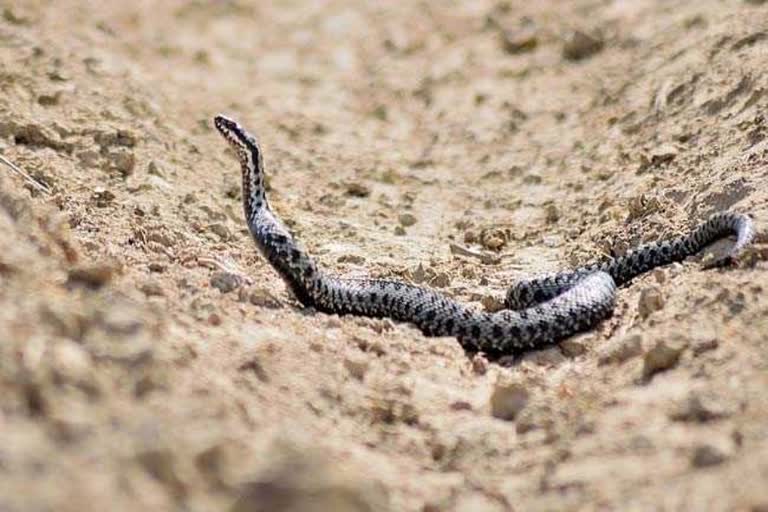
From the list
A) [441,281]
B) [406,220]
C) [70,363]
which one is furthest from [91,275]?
[406,220]

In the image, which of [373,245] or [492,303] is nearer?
[492,303]

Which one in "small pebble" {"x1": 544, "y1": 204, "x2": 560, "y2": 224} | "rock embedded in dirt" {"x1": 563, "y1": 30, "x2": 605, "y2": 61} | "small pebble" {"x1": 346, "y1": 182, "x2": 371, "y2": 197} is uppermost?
"rock embedded in dirt" {"x1": 563, "y1": 30, "x2": 605, "y2": 61}

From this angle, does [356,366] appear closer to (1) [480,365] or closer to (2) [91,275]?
(1) [480,365]

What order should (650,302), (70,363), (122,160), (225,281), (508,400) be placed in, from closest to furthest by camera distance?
(70,363) < (508,400) < (650,302) < (225,281) < (122,160)

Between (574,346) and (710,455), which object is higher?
(574,346)

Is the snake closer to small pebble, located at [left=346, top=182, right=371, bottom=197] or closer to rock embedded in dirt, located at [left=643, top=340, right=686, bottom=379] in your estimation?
rock embedded in dirt, located at [left=643, top=340, right=686, bottom=379]

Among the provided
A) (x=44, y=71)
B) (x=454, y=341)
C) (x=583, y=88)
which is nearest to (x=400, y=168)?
(x=583, y=88)

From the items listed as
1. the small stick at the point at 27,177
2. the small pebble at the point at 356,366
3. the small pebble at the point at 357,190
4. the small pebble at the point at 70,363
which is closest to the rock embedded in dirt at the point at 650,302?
the small pebble at the point at 356,366

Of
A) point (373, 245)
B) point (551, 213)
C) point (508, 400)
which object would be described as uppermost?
point (551, 213)

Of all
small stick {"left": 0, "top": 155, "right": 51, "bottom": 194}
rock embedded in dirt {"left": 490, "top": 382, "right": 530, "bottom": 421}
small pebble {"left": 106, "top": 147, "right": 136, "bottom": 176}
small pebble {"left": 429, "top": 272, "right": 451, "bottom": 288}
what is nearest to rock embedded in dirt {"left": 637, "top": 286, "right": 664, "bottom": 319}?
rock embedded in dirt {"left": 490, "top": 382, "right": 530, "bottom": 421}
